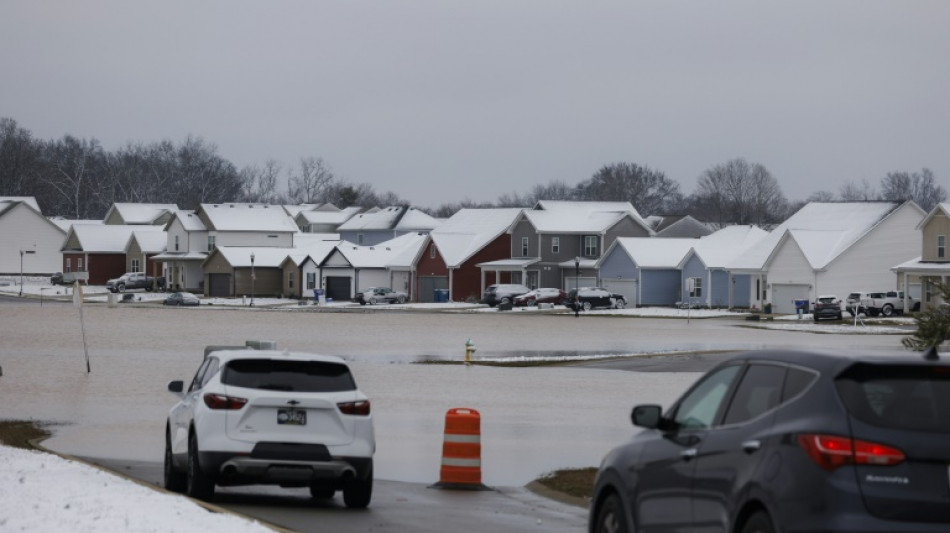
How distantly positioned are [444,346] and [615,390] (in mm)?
21232

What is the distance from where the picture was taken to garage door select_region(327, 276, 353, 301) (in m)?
124

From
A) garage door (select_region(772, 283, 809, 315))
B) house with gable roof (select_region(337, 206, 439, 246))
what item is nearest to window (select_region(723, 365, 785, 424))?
garage door (select_region(772, 283, 809, 315))

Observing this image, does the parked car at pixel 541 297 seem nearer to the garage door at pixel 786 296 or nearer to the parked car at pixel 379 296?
the parked car at pixel 379 296

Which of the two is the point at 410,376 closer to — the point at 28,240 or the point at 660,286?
the point at 660,286

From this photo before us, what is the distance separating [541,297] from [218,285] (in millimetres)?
34312

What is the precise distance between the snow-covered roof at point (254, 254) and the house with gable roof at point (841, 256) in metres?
44.2

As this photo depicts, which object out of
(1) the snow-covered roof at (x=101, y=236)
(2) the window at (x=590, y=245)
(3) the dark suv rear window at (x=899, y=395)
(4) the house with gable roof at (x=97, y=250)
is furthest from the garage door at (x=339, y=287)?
(3) the dark suv rear window at (x=899, y=395)

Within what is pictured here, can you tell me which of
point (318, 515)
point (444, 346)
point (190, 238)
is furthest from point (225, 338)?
point (190, 238)

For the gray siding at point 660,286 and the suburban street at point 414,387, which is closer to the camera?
the suburban street at point 414,387

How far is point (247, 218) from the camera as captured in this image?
14150cm

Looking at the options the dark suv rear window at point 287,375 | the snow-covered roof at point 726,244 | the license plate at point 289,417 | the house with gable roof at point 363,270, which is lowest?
the license plate at point 289,417

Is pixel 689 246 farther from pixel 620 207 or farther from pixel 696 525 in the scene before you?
pixel 696 525

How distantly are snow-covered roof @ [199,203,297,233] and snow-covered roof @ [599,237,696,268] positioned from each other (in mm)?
38661

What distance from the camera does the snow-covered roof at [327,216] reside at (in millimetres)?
192125
